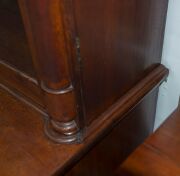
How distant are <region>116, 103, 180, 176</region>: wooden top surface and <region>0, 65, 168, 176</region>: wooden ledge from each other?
0.10 meters

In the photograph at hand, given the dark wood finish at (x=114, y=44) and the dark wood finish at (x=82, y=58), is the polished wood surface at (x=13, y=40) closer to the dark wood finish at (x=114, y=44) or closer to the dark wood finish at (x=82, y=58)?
the dark wood finish at (x=82, y=58)

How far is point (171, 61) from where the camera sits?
0.92 metres

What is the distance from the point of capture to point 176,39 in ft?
2.81

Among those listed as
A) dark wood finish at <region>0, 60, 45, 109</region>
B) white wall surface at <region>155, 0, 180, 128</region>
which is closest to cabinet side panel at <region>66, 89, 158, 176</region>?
white wall surface at <region>155, 0, 180, 128</region>

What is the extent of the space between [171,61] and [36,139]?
49 cm

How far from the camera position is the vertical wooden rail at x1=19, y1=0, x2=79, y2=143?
1.65ft

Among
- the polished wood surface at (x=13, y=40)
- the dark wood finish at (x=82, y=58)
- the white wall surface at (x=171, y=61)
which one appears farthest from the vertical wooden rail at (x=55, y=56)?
the white wall surface at (x=171, y=61)

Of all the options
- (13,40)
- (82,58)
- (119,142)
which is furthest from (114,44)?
(119,142)

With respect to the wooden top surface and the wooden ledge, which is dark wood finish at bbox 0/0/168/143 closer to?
the wooden ledge

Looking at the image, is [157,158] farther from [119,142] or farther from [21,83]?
[21,83]

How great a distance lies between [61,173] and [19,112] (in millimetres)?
233

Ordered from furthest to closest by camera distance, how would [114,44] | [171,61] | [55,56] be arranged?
[171,61], [114,44], [55,56]

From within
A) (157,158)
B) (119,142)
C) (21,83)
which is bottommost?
(119,142)

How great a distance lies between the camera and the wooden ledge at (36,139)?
68 centimetres
